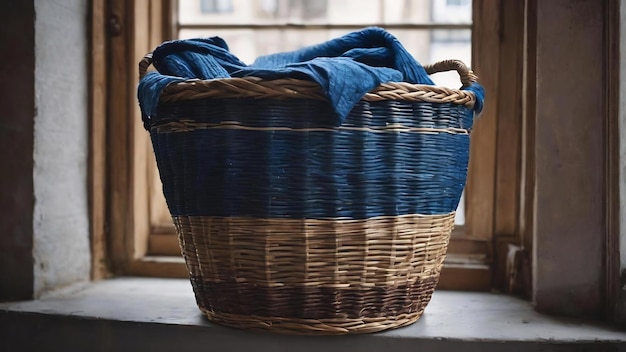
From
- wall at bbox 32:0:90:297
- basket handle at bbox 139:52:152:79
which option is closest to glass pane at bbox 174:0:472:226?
wall at bbox 32:0:90:297

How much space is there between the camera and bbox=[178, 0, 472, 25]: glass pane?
121cm

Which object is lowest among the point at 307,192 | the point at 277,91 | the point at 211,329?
the point at 211,329

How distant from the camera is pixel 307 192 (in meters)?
0.79

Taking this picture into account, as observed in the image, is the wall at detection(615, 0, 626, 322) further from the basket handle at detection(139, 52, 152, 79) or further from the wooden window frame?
the basket handle at detection(139, 52, 152, 79)

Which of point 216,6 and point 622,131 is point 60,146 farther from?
point 622,131

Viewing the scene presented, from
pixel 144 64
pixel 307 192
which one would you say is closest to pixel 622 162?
pixel 307 192

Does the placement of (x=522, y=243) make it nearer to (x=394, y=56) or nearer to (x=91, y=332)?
(x=394, y=56)

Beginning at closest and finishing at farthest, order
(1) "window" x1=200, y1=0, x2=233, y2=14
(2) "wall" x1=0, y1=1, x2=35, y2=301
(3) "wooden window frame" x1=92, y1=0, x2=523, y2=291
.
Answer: (2) "wall" x1=0, y1=1, x2=35, y2=301, (3) "wooden window frame" x1=92, y1=0, x2=523, y2=291, (1) "window" x1=200, y1=0, x2=233, y2=14

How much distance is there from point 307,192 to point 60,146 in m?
0.54

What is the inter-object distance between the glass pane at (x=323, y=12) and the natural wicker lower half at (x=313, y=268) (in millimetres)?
508

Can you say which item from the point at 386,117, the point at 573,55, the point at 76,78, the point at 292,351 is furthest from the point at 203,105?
the point at 573,55

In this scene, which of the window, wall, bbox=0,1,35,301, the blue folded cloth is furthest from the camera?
the window

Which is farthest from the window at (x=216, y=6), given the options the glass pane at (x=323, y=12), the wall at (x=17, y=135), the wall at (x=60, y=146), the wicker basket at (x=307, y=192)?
the wicker basket at (x=307, y=192)

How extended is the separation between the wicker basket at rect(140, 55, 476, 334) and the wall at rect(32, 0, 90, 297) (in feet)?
1.05
